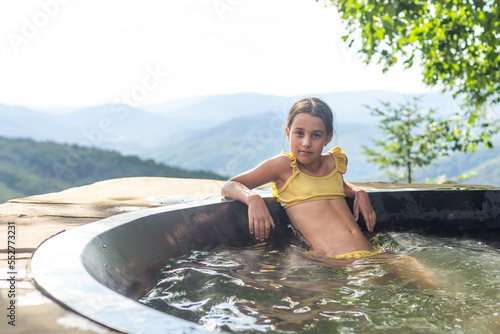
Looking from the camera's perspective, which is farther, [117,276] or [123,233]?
[123,233]

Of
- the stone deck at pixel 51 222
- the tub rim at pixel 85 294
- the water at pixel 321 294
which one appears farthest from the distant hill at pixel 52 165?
the tub rim at pixel 85 294

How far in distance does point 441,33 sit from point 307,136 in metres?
4.28

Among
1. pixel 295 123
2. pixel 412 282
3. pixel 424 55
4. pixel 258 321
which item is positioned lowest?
pixel 412 282

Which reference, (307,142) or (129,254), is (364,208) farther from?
(129,254)

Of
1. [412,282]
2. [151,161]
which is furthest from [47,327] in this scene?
[151,161]

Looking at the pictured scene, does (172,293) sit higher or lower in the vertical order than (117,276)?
lower

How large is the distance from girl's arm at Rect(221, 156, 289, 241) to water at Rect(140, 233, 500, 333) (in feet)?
0.40

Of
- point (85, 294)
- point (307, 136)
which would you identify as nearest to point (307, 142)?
point (307, 136)

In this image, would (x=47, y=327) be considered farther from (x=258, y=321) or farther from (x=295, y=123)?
(x=295, y=123)

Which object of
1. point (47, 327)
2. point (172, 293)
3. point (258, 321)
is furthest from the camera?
point (172, 293)

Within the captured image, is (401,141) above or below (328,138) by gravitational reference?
below

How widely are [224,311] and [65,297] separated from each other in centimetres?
51

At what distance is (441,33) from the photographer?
19.0 feet

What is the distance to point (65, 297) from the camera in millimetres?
903
